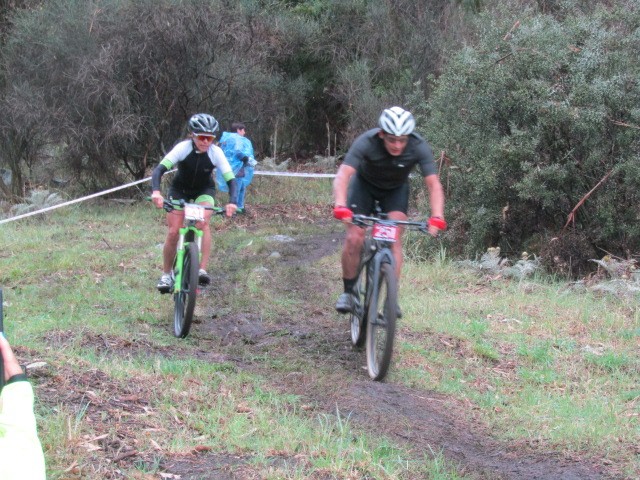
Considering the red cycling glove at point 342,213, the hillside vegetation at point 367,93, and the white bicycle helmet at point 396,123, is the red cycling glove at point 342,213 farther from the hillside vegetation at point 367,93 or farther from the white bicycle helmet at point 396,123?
the hillside vegetation at point 367,93

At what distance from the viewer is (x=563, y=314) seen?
8.15 metres

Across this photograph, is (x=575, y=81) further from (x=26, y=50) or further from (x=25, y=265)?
(x=26, y=50)

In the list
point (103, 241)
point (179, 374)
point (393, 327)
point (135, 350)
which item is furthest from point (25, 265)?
point (393, 327)

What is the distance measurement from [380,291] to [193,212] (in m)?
2.15

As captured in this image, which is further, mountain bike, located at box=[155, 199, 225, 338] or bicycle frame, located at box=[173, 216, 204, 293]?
bicycle frame, located at box=[173, 216, 204, 293]

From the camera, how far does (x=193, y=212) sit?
24.5 feet

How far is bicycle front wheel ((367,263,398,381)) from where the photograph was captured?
19.2 feet

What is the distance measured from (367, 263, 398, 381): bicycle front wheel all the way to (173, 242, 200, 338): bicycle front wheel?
168 centimetres

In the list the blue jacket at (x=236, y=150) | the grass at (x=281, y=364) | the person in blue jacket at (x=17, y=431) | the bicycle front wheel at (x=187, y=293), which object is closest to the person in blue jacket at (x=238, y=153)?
the blue jacket at (x=236, y=150)

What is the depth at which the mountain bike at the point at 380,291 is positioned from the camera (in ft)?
19.1

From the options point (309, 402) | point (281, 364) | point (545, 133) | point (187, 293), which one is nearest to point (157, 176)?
point (187, 293)

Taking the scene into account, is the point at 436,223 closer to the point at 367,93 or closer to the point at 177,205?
the point at 177,205

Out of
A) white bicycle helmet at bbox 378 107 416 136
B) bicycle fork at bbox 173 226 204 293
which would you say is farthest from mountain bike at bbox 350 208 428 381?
bicycle fork at bbox 173 226 204 293

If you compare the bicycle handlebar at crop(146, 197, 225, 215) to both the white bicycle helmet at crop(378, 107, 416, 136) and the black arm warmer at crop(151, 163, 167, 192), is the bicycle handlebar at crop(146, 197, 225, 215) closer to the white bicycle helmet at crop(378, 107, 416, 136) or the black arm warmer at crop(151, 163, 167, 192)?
the black arm warmer at crop(151, 163, 167, 192)
